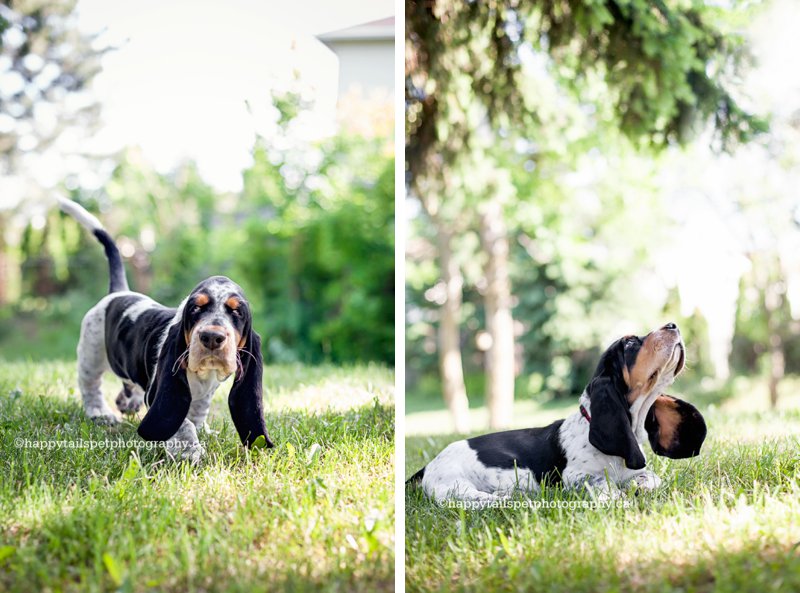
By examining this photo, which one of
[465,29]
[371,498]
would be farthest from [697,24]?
[371,498]

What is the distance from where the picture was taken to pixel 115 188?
6.69 m

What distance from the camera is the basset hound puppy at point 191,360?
2871 mm

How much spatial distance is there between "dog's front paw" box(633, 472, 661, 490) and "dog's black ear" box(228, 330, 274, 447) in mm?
1592

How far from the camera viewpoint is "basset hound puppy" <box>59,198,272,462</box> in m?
2.87

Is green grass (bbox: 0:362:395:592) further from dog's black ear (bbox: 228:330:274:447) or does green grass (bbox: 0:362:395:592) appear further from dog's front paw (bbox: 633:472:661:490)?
dog's front paw (bbox: 633:472:661:490)

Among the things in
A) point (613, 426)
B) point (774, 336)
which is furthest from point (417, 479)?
point (774, 336)

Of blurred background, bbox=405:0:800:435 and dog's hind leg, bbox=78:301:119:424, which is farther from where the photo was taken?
blurred background, bbox=405:0:800:435

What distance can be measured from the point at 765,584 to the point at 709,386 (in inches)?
323

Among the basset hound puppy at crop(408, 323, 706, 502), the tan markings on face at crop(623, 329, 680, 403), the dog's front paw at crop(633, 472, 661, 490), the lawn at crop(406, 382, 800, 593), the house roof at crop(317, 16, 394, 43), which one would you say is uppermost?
the house roof at crop(317, 16, 394, 43)

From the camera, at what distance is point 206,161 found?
5.52m

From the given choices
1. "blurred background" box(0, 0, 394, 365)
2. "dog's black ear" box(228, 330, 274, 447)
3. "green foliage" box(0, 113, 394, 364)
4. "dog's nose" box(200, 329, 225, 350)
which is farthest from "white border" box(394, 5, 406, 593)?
"green foliage" box(0, 113, 394, 364)

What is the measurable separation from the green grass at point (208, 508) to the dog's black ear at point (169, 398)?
5.8 inches

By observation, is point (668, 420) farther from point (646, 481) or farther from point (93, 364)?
point (93, 364)

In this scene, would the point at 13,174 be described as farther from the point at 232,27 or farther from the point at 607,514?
the point at 607,514
